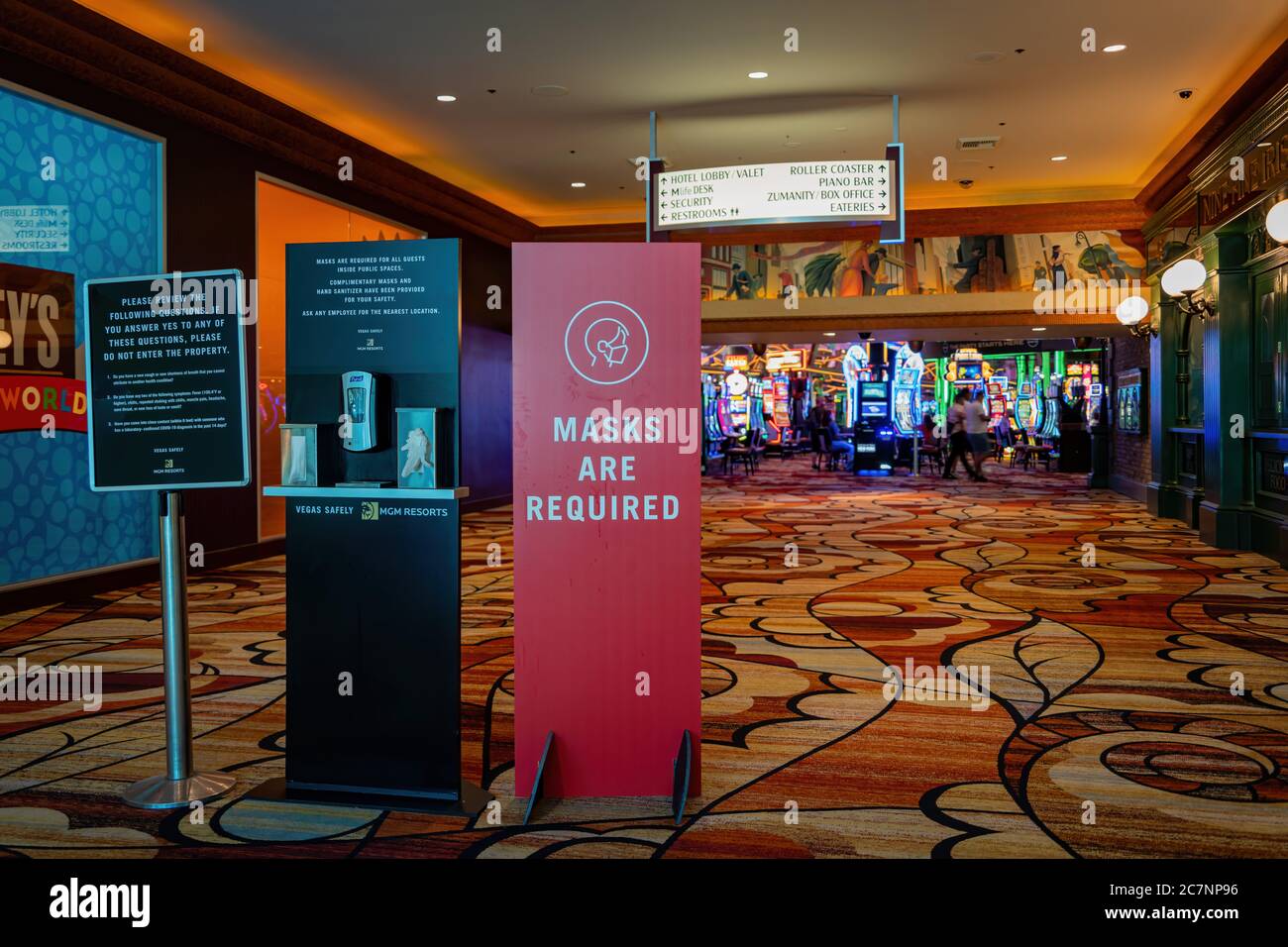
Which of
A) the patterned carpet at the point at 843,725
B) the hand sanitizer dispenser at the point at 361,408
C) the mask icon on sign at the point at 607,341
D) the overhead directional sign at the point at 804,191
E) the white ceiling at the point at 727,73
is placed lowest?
the patterned carpet at the point at 843,725

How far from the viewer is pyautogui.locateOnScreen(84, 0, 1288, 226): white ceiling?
5906 mm

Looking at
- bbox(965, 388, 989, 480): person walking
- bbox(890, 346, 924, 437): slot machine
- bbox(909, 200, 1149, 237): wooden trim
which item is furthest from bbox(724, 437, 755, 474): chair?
bbox(909, 200, 1149, 237): wooden trim

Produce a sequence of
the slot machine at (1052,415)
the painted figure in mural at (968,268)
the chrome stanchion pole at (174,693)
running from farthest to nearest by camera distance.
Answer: the slot machine at (1052,415)
the painted figure in mural at (968,268)
the chrome stanchion pole at (174,693)

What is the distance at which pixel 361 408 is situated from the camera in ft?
8.33

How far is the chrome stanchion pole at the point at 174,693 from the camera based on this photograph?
260cm

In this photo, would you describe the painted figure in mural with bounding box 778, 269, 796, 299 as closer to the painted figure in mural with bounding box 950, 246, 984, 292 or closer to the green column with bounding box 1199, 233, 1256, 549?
the painted figure in mural with bounding box 950, 246, 984, 292

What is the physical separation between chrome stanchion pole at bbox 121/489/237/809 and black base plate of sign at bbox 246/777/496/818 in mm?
152

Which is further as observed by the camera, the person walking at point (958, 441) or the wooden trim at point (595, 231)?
the person walking at point (958, 441)

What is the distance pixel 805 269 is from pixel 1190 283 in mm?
4935

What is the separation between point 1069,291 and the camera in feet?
37.3

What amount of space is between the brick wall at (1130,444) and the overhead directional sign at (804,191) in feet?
16.7

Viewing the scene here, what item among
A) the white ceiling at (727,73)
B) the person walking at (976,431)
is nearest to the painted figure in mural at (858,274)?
the white ceiling at (727,73)

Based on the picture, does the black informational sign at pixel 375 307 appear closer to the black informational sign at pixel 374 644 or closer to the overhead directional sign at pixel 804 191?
the black informational sign at pixel 374 644
